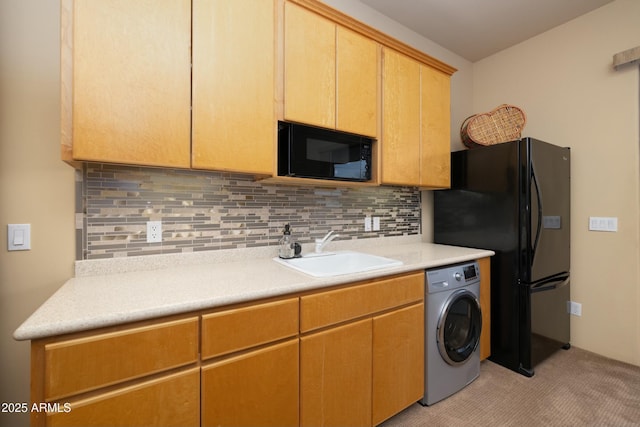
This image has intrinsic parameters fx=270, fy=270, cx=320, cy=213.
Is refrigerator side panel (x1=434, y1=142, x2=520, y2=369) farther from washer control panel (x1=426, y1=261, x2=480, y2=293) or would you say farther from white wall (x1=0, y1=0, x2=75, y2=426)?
white wall (x1=0, y1=0, x2=75, y2=426)

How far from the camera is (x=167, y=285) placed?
3.82ft

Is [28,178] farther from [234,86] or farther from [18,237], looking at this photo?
[234,86]

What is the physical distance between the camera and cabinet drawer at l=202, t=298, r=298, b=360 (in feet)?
3.28

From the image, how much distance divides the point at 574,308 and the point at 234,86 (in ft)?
10.7

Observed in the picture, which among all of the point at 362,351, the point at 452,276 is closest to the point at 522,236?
the point at 452,276

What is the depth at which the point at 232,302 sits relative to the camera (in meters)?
1.03

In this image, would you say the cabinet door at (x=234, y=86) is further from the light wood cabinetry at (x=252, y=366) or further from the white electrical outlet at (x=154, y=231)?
the light wood cabinetry at (x=252, y=366)

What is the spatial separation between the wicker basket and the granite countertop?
1.14m

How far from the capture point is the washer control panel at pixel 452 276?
1672 millimetres

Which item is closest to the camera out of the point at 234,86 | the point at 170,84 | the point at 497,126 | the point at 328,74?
the point at 170,84

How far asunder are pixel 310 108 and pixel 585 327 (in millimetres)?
2947

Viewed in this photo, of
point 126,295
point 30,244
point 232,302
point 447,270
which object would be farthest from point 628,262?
point 30,244

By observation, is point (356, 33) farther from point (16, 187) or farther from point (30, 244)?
point (30, 244)

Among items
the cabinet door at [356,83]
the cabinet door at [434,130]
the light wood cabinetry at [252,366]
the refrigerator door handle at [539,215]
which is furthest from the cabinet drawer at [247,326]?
the refrigerator door handle at [539,215]
